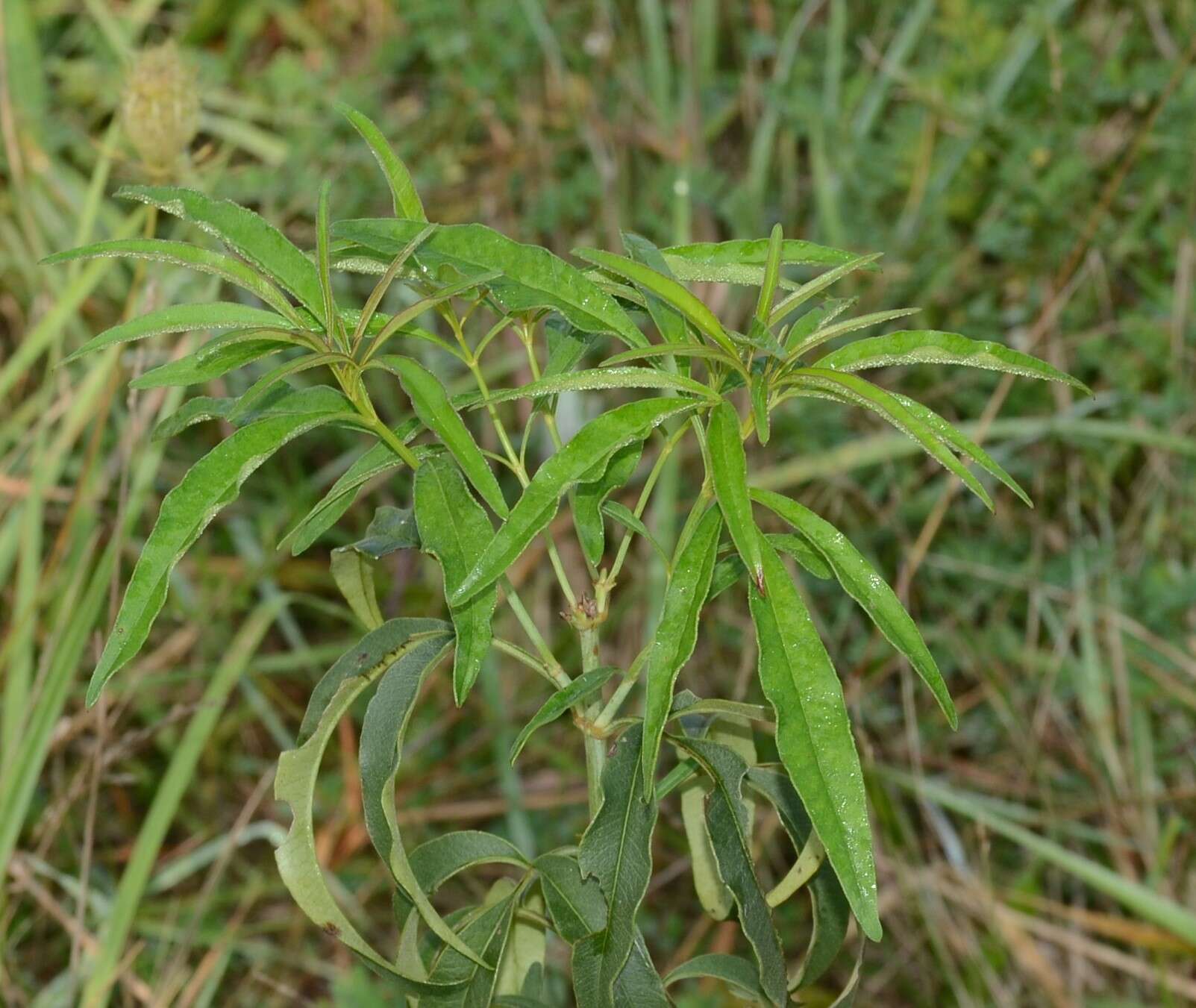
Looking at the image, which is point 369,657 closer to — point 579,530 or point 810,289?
point 579,530

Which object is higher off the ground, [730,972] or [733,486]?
[733,486]

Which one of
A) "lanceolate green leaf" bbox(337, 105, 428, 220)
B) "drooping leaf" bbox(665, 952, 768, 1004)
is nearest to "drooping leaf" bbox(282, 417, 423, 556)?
"lanceolate green leaf" bbox(337, 105, 428, 220)

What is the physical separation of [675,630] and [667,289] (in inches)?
6.1

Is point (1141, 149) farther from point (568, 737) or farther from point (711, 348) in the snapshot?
point (711, 348)

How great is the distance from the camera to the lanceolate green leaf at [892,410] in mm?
611

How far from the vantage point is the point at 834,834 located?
61 centimetres

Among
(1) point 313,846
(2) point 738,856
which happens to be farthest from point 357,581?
(2) point 738,856

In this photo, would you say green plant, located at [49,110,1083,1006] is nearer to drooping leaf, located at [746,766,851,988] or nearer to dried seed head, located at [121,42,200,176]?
drooping leaf, located at [746,766,851,988]

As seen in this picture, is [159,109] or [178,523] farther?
[159,109]

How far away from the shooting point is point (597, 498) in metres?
0.72

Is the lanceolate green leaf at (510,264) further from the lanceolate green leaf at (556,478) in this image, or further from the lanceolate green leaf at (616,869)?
the lanceolate green leaf at (616,869)

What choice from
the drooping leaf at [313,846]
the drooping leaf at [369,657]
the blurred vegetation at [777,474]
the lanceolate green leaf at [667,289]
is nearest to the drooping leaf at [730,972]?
the drooping leaf at [313,846]

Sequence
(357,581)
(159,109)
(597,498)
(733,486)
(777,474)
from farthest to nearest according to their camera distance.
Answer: (777,474), (159,109), (357,581), (597,498), (733,486)

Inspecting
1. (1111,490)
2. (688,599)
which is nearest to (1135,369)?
(1111,490)
